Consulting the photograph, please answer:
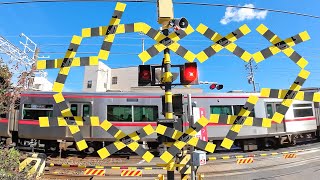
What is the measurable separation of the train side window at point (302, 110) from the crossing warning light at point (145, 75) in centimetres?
1441

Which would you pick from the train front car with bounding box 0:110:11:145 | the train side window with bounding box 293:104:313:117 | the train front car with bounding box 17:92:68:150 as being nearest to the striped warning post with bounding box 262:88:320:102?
the train front car with bounding box 17:92:68:150

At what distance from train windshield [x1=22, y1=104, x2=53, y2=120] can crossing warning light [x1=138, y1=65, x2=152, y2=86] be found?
10.5m

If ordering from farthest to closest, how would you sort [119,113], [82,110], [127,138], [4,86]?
[119,113] < [82,110] < [4,86] < [127,138]

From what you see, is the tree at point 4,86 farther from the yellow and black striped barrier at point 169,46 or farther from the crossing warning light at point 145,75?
the yellow and black striped barrier at point 169,46

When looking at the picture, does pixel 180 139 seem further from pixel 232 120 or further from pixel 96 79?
pixel 96 79

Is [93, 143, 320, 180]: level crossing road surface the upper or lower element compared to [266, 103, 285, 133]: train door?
lower

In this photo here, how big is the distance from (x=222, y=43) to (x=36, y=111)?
12.4 m

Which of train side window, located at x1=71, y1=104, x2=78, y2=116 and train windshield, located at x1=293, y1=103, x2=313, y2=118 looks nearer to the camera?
train side window, located at x1=71, y1=104, x2=78, y2=116

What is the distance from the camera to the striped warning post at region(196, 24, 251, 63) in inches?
182

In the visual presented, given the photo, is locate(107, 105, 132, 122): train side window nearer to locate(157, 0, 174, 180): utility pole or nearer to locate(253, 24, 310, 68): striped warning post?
locate(157, 0, 174, 180): utility pole

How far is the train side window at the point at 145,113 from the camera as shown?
567 inches

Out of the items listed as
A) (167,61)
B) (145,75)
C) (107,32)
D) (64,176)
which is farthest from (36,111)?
(167,61)

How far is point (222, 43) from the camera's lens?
4656 millimetres

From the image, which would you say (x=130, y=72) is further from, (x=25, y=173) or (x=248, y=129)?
(x=25, y=173)
